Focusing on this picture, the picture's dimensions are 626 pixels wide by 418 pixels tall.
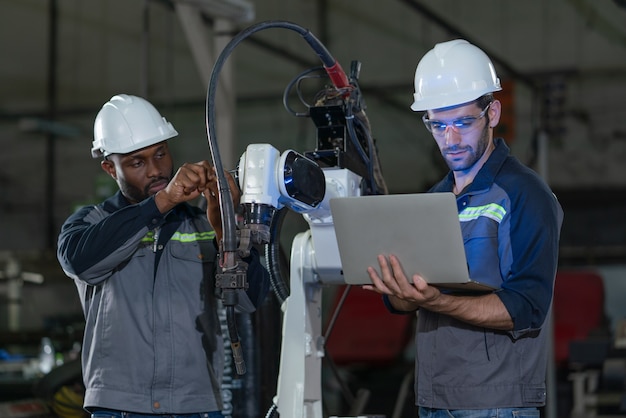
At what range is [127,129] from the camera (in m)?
2.64

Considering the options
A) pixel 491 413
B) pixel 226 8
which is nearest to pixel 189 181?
pixel 491 413

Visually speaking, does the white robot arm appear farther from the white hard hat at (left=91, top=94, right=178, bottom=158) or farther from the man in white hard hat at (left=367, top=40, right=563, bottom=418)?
the white hard hat at (left=91, top=94, right=178, bottom=158)

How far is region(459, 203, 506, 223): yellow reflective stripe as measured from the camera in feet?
6.59

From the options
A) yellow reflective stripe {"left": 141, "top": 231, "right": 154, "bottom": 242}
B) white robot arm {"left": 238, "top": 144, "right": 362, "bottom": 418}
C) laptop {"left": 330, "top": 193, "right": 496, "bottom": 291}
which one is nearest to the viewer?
laptop {"left": 330, "top": 193, "right": 496, "bottom": 291}

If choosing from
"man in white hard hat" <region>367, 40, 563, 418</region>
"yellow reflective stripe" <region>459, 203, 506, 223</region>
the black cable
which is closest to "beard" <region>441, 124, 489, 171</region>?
"man in white hard hat" <region>367, 40, 563, 418</region>

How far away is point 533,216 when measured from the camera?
1953mm

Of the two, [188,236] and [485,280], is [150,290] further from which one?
[485,280]

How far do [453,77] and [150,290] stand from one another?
3.20 feet

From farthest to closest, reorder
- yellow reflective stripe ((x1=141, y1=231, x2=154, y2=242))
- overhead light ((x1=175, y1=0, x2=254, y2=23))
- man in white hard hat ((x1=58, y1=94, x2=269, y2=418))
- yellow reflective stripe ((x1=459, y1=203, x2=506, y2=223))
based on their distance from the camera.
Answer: overhead light ((x1=175, y1=0, x2=254, y2=23)), yellow reflective stripe ((x1=141, y1=231, x2=154, y2=242)), man in white hard hat ((x1=58, y1=94, x2=269, y2=418)), yellow reflective stripe ((x1=459, y1=203, x2=506, y2=223))

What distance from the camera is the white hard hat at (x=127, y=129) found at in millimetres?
2627

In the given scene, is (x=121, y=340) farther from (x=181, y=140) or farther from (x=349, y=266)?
(x=181, y=140)

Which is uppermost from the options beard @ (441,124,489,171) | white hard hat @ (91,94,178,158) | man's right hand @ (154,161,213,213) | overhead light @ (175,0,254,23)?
overhead light @ (175,0,254,23)

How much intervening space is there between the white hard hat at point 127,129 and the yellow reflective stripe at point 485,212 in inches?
39.7

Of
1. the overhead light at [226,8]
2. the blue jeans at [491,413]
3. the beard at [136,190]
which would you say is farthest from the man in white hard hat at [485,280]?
the overhead light at [226,8]
